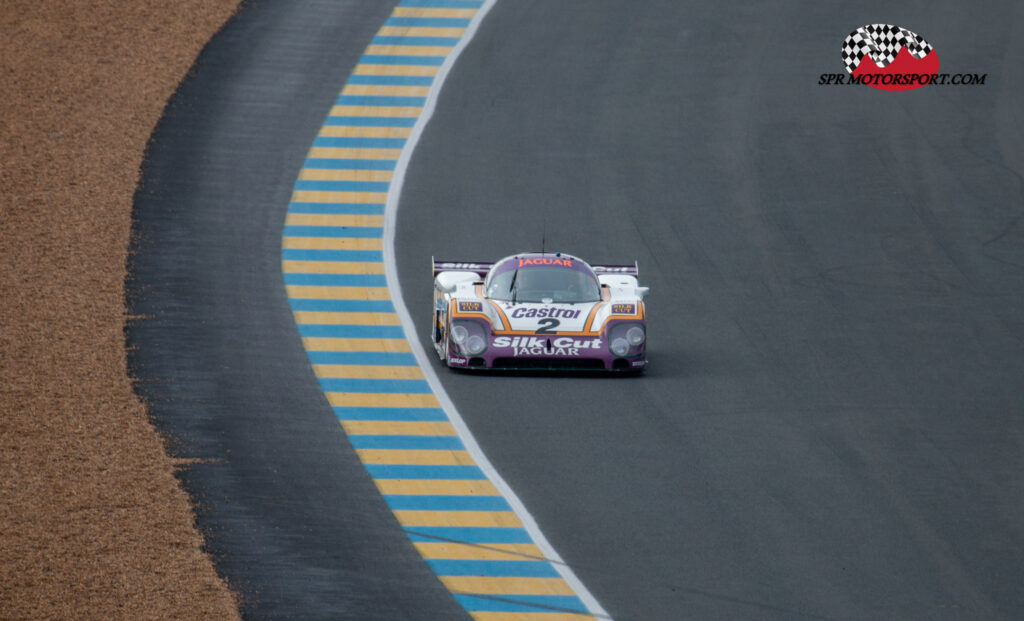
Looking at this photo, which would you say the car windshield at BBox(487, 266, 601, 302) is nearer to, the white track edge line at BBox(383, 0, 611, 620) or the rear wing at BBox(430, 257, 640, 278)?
the rear wing at BBox(430, 257, 640, 278)

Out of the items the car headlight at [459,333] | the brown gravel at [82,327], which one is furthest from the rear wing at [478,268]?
the brown gravel at [82,327]

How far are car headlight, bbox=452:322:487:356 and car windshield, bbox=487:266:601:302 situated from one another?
0.75m

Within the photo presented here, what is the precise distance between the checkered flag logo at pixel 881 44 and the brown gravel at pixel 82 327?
14005 mm

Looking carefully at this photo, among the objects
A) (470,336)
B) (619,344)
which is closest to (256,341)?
(470,336)

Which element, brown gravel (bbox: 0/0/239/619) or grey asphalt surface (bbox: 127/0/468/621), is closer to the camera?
brown gravel (bbox: 0/0/239/619)

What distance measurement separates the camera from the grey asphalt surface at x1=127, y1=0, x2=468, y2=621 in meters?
15.6

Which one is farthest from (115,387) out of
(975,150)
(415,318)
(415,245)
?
(975,150)

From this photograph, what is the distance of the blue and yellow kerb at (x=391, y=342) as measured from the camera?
52.3 ft

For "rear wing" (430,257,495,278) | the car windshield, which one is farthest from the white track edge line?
the car windshield

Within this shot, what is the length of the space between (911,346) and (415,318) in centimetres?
733

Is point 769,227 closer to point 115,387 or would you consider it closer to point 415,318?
point 415,318

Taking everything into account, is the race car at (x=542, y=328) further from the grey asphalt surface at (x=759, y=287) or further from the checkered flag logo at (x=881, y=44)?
the checkered flag logo at (x=881, y=44)

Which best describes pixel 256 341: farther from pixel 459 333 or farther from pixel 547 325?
pixel 547 325

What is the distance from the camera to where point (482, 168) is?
29.1 metres
